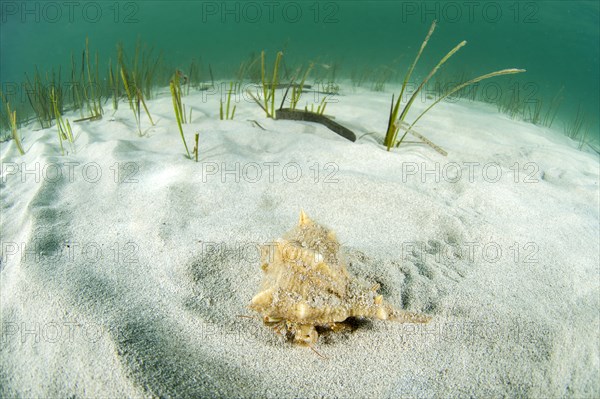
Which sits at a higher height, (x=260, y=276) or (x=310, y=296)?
(x=310, y=296)

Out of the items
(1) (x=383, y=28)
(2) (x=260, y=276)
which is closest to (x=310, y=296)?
(2) (x=260, y=276)

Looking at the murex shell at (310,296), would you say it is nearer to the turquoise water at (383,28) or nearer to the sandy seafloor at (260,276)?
the sandy seafloor at (260,276)

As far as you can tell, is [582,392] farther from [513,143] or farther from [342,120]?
[342,120]

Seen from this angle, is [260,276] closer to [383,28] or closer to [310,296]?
[310,296]

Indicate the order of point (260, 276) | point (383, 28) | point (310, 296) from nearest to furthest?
point (310, 296) < point (260, 276) < point (383, 28)

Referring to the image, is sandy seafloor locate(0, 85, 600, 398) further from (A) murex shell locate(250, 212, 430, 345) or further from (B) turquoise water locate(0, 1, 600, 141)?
(B) turquoise water locate(0, 1, 600, 141)

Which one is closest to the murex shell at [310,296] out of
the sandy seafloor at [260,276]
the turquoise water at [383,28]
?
the sandy seafloor at [260,276]

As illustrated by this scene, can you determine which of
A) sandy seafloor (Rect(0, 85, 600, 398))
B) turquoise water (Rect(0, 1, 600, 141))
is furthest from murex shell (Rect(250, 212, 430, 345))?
turquoise water (Rect(0, 1, 600, 141))

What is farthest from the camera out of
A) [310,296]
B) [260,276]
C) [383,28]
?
[383,28]
